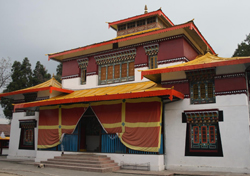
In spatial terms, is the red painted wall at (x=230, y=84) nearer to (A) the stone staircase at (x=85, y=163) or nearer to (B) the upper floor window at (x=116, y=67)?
(B) the upper floor window at (x=116, y=67)

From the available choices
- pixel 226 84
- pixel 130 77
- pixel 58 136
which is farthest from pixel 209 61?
pixel 58 136

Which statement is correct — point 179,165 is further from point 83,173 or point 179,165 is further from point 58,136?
point 58,136

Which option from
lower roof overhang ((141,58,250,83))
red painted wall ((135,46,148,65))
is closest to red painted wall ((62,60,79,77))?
red painted wall ((135,46,148,65))

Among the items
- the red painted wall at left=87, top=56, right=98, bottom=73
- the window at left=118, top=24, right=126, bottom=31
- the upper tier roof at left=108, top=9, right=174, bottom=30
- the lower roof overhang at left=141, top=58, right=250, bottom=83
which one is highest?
the upper tier roof at left=108, top=9, right=174, bottom=30

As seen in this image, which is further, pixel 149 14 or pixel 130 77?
pixel 149 14

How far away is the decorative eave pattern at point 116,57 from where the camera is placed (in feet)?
50.5

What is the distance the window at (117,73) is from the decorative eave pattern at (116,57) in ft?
0.81

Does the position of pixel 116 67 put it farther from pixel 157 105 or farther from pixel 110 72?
pixel 157 105

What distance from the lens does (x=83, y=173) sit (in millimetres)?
10883

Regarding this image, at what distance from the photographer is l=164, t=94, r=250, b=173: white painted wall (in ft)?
35.0

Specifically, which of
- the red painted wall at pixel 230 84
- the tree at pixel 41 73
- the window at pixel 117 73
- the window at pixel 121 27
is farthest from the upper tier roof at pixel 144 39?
the tree at pixel 41 73

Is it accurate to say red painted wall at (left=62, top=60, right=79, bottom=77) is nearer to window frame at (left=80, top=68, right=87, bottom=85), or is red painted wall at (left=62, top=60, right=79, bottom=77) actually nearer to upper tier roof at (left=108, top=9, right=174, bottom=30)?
window frame at (left=80, top=68, right=87, bottom=85)

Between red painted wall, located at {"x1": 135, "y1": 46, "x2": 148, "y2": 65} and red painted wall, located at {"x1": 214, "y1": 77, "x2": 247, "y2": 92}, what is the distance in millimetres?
4466

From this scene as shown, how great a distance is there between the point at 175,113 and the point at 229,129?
7.97 feet
